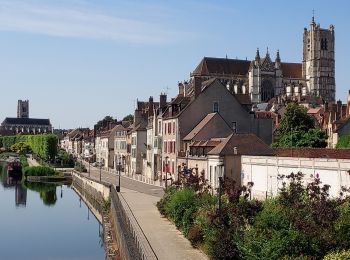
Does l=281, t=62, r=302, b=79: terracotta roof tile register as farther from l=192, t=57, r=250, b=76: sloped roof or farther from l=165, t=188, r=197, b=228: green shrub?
l=165, t=188, r=197, b=228: green shrub

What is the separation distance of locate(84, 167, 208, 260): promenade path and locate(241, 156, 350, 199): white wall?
287 inches

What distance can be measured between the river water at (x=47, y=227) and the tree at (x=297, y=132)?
22.1 metres

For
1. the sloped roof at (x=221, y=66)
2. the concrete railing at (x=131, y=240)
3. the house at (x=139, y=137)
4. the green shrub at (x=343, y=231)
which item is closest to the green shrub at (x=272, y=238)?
the green shrub at (x=343, y=231)

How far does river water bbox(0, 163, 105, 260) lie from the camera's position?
4016cm

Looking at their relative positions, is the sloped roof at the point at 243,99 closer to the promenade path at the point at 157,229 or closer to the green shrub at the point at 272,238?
the promenade path at the point at 157,229

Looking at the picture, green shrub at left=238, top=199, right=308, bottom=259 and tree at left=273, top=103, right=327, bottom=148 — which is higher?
tree at left=273, top=103, right=327, bottom=148

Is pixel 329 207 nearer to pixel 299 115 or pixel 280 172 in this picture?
pixel 280 172

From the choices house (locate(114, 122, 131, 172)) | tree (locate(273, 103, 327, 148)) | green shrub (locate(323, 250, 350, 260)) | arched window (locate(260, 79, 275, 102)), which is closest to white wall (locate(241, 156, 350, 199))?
green shrub (locate(323, 250, 350, 260))

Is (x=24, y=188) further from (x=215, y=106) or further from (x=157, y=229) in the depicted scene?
(x=157, y=229)

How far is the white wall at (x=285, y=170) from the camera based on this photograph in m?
34.8

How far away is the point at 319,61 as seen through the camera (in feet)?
585

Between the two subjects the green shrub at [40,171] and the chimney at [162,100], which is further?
the green shrub at [40,171]

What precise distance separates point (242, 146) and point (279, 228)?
981 inches

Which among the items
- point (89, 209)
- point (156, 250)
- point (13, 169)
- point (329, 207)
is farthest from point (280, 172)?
point (13, 169)
